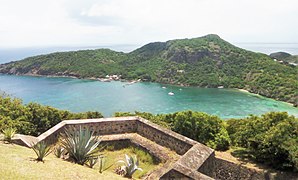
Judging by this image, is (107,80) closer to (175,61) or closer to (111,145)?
(175,61)

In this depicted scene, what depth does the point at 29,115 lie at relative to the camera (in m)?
21.2

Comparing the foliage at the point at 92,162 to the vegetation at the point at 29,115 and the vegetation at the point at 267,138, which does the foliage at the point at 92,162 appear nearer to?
the vegetation at the point at 267,138

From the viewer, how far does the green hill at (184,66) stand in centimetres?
8769

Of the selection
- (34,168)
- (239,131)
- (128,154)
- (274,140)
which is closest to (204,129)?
(239,131)

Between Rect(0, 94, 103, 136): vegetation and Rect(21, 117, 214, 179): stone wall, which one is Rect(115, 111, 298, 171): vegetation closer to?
Rect(21, 117, 214, 179): stone wall

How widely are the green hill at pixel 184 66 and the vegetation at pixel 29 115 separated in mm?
66733

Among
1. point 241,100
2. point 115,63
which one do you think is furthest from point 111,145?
point 115,63

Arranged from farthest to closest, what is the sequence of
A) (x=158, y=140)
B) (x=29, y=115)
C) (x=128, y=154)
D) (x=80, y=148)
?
1. (x=29, y=115)
2. (x=158, y=140)
3. (x=128, y=154)
4. (x=80, y=148)

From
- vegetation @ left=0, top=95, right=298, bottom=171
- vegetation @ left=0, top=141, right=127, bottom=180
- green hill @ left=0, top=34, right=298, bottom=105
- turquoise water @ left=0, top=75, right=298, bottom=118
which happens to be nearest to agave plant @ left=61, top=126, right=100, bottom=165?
vegetation @ left=0, top=95, right=298, bottom=171

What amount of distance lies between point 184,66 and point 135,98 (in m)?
38.2

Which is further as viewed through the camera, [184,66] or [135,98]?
[184,66]

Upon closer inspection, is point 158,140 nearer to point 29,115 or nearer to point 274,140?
point 274,140

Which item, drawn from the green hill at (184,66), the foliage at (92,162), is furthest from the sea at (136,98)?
the foliage at (92,162)

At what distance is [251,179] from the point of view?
1230cm
